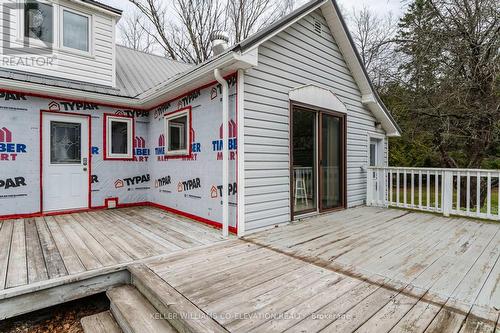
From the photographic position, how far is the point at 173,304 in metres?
2.00

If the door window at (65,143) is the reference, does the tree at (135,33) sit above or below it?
above

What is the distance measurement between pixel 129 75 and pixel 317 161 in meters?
5.23

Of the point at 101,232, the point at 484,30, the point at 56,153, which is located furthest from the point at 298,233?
the point at 484,30

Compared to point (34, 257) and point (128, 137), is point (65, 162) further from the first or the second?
point (34, 257)

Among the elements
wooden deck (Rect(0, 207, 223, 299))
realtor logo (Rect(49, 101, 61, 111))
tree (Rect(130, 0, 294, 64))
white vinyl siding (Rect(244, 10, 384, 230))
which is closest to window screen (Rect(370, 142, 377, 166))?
white vinyl siding (Rect(244, 10, 384, 230))

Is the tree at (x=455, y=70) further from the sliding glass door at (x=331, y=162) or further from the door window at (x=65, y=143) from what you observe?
the door window at (x=65, y=143)

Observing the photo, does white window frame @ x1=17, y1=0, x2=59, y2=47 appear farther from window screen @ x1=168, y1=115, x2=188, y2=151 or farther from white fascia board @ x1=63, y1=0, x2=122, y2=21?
window screen @ x1=168, y1=115, x2=188, y2=151

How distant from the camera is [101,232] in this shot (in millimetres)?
3930

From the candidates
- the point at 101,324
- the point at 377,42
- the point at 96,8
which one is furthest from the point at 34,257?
the point at 377,42

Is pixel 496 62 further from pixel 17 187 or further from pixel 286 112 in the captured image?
pixel 17 187

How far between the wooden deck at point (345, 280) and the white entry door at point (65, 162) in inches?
142

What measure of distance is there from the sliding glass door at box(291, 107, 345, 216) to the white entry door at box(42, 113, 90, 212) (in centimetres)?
430

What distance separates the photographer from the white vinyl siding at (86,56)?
497 centimetres

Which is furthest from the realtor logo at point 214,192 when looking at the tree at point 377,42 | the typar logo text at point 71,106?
the tree at point 377,42
